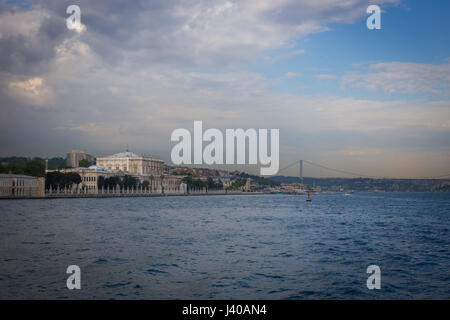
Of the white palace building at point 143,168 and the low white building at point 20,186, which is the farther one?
the white palace building at point 143,168

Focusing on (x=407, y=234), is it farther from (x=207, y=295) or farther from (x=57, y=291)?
(x=57, y=291)

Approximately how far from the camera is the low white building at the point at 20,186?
65.5m

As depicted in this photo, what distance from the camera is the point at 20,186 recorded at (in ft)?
227

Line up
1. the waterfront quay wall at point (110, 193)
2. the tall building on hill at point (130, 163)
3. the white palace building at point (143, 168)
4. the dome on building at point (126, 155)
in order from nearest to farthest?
the waterfront quay wall at point (110, 193)
the white palace building at point (143, 168)
the tall building on hill at point (130, 163)
the dome on building at point (126, 155)

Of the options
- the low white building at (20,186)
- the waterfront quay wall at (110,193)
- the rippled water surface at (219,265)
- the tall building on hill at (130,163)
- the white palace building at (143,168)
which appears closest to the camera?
the rippled water surface at (219,265)

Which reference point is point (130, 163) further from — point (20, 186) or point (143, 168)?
point (20, 186)

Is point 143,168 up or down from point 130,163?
down

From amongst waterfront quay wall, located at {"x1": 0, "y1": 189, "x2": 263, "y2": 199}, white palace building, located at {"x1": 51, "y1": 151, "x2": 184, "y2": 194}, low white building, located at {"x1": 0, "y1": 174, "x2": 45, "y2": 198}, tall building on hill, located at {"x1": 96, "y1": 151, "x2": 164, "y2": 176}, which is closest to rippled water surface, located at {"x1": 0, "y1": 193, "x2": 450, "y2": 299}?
low white building, located at {"x1": 0, "y1": 174, "x2": 45, "y2": 198}

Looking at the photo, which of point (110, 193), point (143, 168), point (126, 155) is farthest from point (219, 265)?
point (126, 155)

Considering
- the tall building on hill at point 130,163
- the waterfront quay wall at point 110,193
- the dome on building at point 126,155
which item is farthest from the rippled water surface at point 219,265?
the dome on building at point 126,155

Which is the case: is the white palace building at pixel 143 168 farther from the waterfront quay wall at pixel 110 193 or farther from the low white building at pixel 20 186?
the low white building at pixel 20 186

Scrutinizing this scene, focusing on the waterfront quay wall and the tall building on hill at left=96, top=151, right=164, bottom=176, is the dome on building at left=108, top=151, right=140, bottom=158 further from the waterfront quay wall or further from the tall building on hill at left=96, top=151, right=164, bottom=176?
the waterfront quay wall
